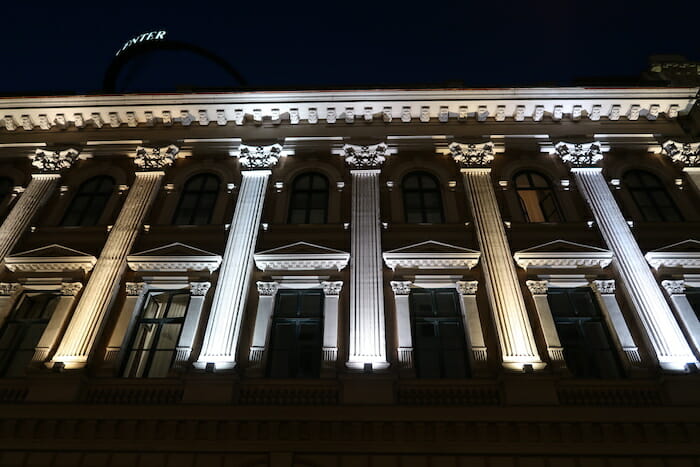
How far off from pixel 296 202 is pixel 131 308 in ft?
16.4

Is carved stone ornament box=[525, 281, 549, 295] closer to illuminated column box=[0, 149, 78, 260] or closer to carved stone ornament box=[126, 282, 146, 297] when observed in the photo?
carved stone ornament box=[126, 282, 146, 297]

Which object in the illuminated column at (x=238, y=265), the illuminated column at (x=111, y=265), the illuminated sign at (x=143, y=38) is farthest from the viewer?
the illuminated sign at (x=143, y=38)

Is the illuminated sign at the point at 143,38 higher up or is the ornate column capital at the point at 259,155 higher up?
the illuminated sign at the point at 143,38

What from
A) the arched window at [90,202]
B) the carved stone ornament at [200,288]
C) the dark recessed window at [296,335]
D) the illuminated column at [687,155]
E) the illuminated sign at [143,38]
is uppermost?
the illuminated sign at [143,38]

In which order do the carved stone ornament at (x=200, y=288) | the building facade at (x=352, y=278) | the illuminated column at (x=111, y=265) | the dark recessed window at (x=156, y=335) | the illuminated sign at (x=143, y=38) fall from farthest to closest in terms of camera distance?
the illuminated sign at (x=143, y=38) → the carved stone ornament at (x=200, y=288) → the dark recessed window at (x=156, y=335) → the illuminated column at (x=111, y=265) → the building facade at (x=352, y=278)

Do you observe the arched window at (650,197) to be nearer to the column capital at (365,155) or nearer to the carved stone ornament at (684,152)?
the carved stone ornament at (684,152)

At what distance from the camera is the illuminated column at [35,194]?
41.9 ft

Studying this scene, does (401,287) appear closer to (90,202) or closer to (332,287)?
(332,287)

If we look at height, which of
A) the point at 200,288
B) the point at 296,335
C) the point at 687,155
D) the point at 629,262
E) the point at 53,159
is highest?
the point at 53,159

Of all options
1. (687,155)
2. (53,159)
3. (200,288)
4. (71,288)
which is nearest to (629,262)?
(687,155)

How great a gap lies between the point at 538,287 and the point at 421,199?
4019 millimetres

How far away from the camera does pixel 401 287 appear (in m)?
11.3

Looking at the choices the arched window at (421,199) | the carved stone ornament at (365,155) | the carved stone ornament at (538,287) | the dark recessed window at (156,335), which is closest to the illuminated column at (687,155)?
the carved stone ornament at (538,287)

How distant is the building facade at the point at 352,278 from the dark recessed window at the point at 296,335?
0.19ft
